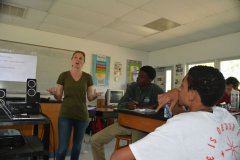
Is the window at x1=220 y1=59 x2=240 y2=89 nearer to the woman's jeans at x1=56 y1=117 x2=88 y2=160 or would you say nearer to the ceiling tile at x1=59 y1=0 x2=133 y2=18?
the ceiling tile at x1=59 y1=0 x2=133 y2=18

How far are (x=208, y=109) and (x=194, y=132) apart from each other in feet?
0.71

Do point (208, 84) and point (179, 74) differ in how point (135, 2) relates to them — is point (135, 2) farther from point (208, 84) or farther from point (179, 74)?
point (179, 74)

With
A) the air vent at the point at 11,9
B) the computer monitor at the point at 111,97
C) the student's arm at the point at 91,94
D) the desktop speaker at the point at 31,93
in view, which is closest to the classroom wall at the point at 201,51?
the computer monitor at the point at 111,97

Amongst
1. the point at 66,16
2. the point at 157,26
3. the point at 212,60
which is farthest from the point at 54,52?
the point at 212,60

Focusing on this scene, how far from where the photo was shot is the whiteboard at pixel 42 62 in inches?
168

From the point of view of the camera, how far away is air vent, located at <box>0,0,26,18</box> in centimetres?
333

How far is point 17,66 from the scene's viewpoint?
14.3 feet

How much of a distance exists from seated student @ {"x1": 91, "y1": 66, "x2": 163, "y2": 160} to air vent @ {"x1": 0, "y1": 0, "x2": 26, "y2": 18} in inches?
92.8

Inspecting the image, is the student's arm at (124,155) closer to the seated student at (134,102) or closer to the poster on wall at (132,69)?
the seated student at (134,102)

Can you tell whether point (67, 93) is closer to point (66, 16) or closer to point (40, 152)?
point (40, 152)

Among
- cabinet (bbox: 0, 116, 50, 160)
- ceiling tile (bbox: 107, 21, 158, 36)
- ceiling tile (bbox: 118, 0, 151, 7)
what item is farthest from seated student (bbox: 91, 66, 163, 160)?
ceiling tile (bbox: 107, 21, 158, 36)

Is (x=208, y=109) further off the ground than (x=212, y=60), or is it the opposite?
(x=212, y=60)

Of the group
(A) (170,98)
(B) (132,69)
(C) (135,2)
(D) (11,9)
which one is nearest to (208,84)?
(A) (170,98)

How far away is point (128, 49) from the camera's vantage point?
5844 millimetres
